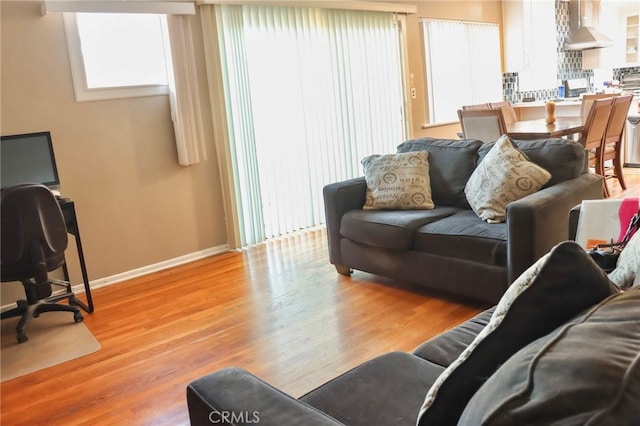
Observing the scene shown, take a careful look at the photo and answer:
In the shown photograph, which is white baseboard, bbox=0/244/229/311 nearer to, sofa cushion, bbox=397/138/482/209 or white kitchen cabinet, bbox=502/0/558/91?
sofa cushion, bbox=397/138/482/209

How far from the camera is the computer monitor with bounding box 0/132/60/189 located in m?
3.43

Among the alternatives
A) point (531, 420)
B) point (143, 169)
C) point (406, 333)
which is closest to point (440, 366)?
point (531, 420)

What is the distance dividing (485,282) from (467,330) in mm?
1211

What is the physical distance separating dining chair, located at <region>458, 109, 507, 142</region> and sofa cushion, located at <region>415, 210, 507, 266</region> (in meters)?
1.73

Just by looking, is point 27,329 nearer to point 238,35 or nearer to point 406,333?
point 406,333

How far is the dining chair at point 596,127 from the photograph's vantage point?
481 cm

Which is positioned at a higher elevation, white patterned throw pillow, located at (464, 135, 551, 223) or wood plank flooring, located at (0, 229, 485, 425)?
white patterned throw pillow, located at (464, 135, 551, 223)

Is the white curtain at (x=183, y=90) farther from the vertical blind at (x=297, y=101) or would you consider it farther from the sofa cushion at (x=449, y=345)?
the sofa cushion at (x=449, y=345)

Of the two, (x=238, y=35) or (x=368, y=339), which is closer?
(x=368, y=339)

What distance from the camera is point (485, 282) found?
2939mm

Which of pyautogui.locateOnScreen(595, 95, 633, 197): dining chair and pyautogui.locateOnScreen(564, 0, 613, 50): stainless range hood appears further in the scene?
pyautogui.locateOnScreen(564, 0, 613, 50): stainless range hood

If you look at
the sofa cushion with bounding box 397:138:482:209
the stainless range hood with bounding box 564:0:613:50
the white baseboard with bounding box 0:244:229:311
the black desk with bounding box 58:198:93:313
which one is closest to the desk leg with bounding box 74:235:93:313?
the black desk with bounding box 58:198:93:313

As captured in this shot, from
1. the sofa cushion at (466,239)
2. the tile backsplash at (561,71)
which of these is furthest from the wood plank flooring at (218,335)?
the tile backsplash at (561,71)

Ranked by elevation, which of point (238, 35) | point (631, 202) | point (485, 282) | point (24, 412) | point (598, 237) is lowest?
point (24, 412)
